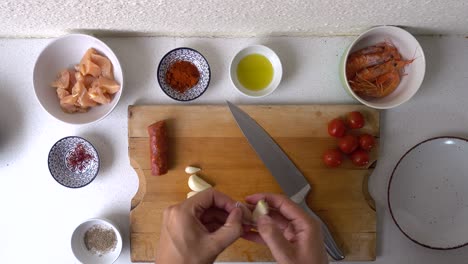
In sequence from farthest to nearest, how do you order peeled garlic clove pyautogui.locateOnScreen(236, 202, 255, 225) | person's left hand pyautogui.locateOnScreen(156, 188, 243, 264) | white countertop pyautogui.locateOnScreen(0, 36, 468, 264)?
white countertop pyautogui.locateOnScreen(0, 36, 468, 264), peeled garlic clove pyautogui.locateOnScreen(236, 202, 255, 225), person's left hand pyautogui.locateOnScreen(156, 188, 243, 264)

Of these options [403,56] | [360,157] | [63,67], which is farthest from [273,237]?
[63,67]

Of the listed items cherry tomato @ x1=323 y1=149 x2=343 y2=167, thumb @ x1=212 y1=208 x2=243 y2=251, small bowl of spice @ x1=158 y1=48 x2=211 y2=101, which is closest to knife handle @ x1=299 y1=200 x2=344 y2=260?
cherry tomato @ x1=323 y1=149 x2=343 y2=167

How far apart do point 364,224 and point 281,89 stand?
19.4 inches

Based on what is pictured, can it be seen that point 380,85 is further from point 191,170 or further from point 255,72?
point 191,170

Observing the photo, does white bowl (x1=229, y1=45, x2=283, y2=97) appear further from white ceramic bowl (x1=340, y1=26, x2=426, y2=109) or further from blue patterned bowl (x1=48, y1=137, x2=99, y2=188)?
blue patterned bowl (x1=48, y1=137, x2=99, y2=188)

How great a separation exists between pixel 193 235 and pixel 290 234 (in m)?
0.26

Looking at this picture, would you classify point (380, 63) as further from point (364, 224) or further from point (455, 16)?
point (364, 224)

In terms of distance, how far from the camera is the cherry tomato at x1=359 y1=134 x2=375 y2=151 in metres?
1.15

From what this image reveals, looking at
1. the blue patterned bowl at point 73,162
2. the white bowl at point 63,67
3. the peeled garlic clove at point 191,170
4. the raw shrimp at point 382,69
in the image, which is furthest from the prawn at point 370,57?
the blue patterned bowl at point 73,162

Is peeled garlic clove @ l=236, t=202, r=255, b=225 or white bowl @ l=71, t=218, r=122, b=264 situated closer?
peeled garlic clove @ l=236, t=202, r=255, b=225

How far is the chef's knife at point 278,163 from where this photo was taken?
3.77ft

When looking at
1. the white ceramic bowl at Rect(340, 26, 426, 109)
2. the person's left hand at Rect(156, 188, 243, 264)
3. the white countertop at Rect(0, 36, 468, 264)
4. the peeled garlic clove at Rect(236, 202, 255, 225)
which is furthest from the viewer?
the white countertop at Rect(0, 36, 468, 264)

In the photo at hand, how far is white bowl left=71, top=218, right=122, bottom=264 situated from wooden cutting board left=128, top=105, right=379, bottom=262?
50 millimetres

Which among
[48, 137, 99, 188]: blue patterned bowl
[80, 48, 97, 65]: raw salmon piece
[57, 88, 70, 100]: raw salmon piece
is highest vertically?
[80, 48, 97, 65]: raw salmon piece
